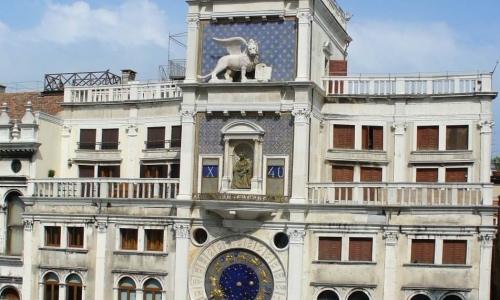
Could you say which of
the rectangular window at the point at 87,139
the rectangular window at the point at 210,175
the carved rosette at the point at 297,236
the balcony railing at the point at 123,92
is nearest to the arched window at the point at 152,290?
the rectangular window at the point at 210,175

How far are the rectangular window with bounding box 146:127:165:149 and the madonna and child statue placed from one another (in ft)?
18.6

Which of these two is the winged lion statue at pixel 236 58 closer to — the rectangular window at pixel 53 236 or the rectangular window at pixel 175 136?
the rectangular window at pixel 175 136

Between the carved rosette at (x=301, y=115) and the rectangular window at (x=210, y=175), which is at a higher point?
the carved rosette at (x=301, y=115)

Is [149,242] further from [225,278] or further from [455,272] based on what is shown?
[455,272]

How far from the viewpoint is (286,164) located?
36.9 m

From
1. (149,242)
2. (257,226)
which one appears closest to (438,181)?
(257,226)

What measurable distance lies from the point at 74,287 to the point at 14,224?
4.89m

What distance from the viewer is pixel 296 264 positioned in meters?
36.4

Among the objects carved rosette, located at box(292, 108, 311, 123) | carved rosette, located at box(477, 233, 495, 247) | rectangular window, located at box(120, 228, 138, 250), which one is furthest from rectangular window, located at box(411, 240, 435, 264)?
rectangular window, located at box(120, 228, 138, 250)

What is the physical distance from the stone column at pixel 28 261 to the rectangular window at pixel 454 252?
18.6 meters

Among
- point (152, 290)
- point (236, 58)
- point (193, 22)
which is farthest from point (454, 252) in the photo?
point (193, 22)

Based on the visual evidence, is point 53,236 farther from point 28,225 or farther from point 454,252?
point 454,252

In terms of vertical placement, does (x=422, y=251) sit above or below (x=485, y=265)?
above

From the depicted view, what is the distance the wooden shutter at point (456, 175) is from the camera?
38.0m
